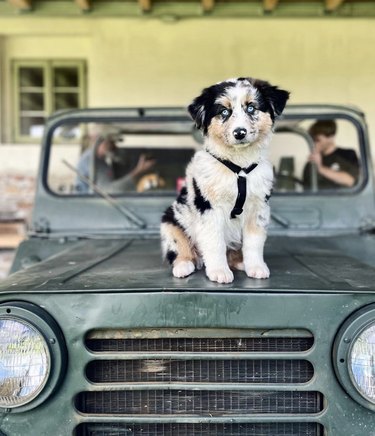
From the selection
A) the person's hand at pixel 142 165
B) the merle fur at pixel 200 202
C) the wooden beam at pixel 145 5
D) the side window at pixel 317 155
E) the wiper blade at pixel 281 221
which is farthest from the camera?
the wooden beam at pixel 145 5

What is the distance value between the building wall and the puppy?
4.65 metres

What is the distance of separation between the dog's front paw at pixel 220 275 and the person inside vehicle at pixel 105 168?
1.18m

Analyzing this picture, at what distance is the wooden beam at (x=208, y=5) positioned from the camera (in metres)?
5.74

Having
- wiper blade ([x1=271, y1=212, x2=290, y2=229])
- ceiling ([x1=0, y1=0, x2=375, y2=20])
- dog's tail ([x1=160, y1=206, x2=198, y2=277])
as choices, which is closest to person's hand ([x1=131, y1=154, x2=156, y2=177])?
wiper blade ([x1=271, y1=212, x2=290, y2=229])

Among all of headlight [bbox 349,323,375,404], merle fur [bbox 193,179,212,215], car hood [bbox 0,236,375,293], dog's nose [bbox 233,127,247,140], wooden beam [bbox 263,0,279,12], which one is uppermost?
wooden beam [bbox 263,0,279,12]

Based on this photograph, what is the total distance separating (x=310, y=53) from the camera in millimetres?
6156

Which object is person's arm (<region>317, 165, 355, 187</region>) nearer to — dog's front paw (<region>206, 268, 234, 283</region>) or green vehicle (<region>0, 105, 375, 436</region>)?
green vehicle (<region>0, 105, 375, 436</region>)

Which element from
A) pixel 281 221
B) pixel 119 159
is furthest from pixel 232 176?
pixel 119 159

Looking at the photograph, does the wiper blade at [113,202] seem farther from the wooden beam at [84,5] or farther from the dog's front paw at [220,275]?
the wooden beam at [84,5]

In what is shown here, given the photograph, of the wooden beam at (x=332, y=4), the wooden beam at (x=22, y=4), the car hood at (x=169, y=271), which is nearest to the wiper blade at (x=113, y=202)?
the car hood at (x=169, y=271)

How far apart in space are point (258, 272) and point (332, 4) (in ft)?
16.3

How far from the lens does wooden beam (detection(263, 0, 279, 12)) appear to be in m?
5.75

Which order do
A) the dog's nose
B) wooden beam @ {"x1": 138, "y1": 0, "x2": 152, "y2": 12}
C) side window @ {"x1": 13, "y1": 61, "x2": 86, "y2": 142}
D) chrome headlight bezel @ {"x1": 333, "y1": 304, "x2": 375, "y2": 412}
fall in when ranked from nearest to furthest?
chrome headlight bezel @ {"x1": 333, "y1": 304, "x2": 375, "y2": 412} → the dog's nose → wooden beam @ {"x1": 138, "y1": 0, "x2": 152, "y2": 12} → side window @ {"x1": 13, "y1": 61, "x2": 86, "y2": 142}

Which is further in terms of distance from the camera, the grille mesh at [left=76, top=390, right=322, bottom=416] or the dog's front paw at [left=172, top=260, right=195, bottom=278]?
the dog's front paw at [left=172, top=260, right=195, bottom=278]
